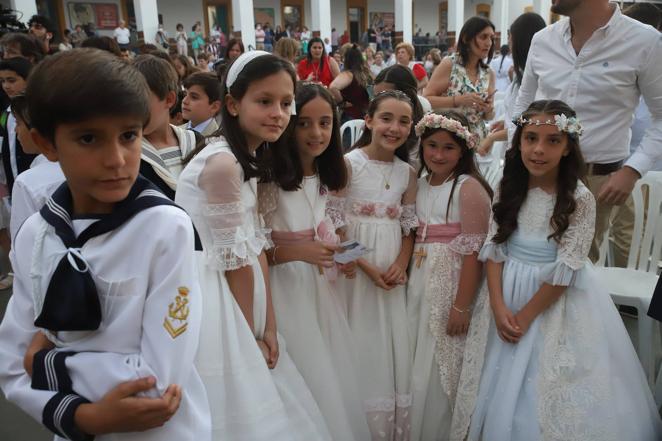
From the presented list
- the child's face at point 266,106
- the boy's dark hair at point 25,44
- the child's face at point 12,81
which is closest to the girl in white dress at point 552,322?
the child's face at point 266,106

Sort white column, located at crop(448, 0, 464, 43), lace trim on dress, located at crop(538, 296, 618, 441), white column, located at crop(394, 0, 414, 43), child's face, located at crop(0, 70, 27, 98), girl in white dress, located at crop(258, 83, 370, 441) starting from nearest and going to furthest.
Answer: lace trim on dress, located at crop(538, 296, 618, 441)
girl in white dress, located at crop(258, 83, 370, 441)
child's face, located at crop(0, 70, 27, 98)
white column, located at crop(394, 0, 414, 43)
white column, located at crop(448, 0, 464, 43)

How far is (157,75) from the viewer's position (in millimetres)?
2133

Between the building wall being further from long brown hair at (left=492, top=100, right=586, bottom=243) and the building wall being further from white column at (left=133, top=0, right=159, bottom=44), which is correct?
long brown hair at (left=492, top=100, right=586, bottom=243)

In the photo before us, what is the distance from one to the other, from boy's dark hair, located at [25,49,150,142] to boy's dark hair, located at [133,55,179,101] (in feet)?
3.89

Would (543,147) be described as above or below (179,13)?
below

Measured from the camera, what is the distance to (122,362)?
1.00 metres

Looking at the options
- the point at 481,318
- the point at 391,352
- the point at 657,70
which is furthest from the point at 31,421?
the point at 657,70

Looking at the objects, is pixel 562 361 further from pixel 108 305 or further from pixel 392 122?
pixel 108 305

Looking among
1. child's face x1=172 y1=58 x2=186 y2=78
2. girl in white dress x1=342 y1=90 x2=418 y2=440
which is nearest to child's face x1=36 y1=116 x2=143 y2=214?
girl in white dress x1=342 y1=90 x2=418 y2=440

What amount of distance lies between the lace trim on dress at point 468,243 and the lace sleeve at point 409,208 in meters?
0.20

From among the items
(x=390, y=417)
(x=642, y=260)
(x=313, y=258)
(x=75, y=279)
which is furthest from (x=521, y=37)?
(x=75, y=279)

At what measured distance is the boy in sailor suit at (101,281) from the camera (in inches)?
37.6

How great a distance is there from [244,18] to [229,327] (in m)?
18.6

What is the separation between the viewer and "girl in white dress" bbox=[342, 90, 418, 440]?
2156mm
